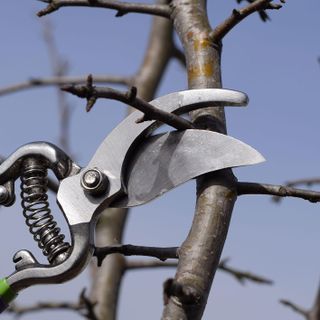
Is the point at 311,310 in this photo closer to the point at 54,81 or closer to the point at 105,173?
the point at 105,173

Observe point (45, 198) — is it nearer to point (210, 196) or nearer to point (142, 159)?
point (142, 159)

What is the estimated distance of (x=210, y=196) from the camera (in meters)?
1.51

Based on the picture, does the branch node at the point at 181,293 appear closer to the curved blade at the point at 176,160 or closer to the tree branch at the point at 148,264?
the curved blade at the point at 176,160

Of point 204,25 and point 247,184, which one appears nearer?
point 247,184

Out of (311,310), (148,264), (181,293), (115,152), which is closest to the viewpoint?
(181,293)

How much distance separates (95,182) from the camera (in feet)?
5.49

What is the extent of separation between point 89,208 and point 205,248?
31 centimetres

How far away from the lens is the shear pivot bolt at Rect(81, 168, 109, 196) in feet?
5.47

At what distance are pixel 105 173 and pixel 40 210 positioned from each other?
0.49 feet

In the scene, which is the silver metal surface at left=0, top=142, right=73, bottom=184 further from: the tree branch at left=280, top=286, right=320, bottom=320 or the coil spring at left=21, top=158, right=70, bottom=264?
the tree branch at left=280, top=286, right=320, bottom=320

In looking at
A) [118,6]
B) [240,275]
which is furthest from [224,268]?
[118,6]

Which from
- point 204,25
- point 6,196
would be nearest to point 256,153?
point 204,25

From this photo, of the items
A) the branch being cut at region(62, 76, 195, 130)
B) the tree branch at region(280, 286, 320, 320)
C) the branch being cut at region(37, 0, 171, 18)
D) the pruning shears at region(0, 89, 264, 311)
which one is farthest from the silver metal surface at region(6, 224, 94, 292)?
the tree branch at region(280, 286, 320, 320)

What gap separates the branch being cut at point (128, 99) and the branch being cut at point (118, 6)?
487mm
